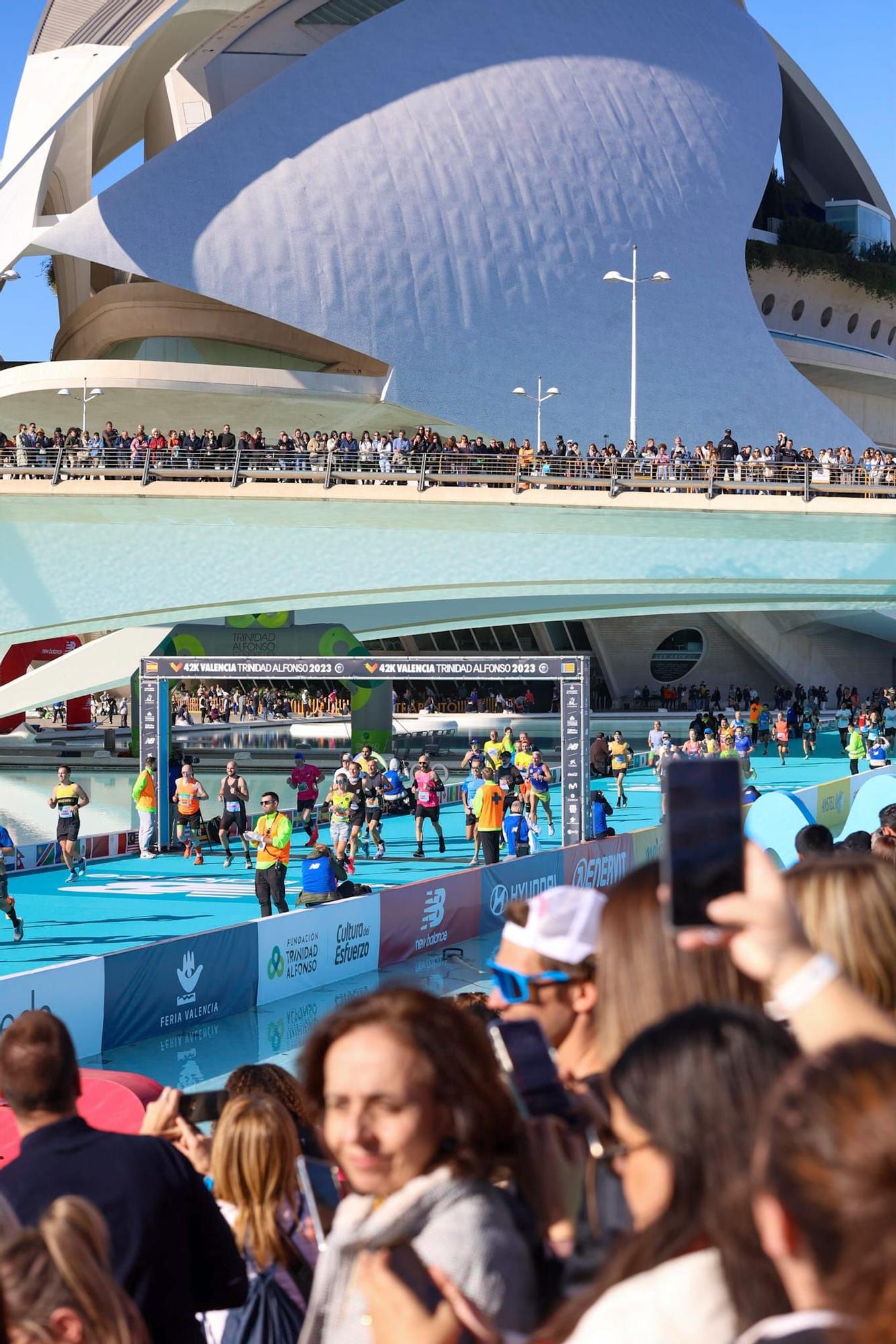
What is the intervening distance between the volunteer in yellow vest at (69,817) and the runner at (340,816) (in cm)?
315

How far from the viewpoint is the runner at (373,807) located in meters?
20.4

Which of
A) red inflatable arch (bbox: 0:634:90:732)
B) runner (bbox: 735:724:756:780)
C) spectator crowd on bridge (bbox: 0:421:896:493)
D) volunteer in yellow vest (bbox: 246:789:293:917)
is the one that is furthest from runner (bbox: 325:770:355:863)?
red inflatable arch (bbox: 0:634:90:732)

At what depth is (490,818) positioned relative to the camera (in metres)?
17.5

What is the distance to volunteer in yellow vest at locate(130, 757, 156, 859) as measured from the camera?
2014cm

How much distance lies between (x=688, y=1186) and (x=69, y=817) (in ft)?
54.7

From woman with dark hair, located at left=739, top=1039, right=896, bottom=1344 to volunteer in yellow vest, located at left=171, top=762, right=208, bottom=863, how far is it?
17818 mm

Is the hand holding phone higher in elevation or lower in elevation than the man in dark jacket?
higher

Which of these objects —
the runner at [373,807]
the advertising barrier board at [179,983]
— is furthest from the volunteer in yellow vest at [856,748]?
the advertising barrier board at [179,983]

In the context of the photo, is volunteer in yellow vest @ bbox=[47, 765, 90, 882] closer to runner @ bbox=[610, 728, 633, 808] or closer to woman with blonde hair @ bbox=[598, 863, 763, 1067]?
runner @ bbox=[610, 728, 633, 808]

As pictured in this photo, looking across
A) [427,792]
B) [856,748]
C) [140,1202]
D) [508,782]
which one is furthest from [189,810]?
[140,1202]

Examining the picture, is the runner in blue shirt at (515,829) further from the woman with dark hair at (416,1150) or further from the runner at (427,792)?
the woman with dark hair at (416,1150)

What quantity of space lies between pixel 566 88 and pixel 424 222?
27.4ft

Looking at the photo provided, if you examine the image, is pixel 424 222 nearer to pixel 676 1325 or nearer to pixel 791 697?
pixel 791 697

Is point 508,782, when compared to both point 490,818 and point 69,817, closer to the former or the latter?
point 490,818
